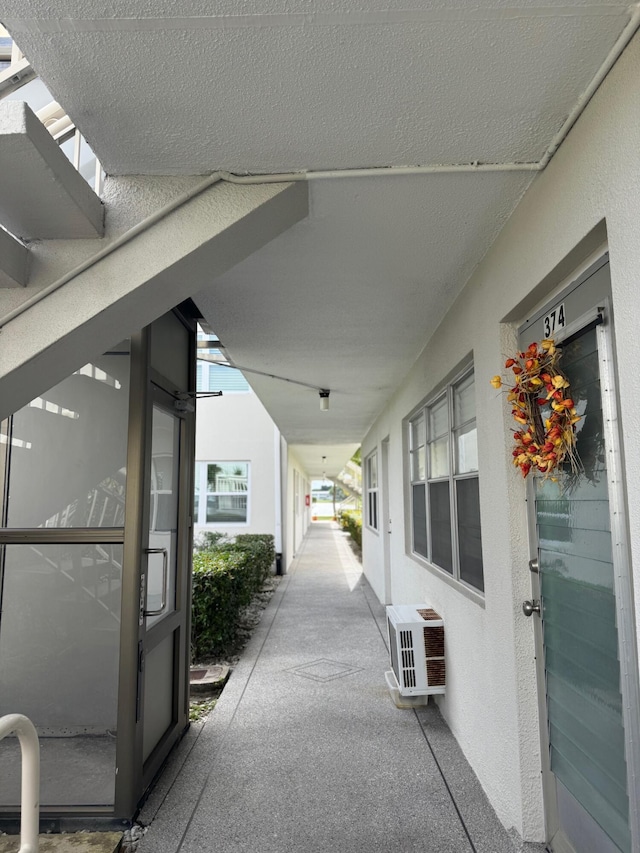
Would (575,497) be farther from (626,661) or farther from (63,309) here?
(63,309)

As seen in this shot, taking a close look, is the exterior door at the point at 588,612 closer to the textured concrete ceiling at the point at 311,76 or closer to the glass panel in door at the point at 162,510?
the textured concrete ceiling at the point at 311,76

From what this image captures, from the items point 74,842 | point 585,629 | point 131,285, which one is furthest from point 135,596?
point 585,629

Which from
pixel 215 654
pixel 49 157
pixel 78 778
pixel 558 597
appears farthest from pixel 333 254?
pixel 215 654

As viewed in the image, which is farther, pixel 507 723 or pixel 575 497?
pixel 507 723

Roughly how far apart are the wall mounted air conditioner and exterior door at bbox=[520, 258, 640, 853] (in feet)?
4.77

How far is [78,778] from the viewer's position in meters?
2.76

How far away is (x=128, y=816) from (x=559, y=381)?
264 cm

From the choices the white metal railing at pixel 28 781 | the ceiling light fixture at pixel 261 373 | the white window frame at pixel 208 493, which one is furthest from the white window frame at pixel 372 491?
the white metal railing at pixel 28 781

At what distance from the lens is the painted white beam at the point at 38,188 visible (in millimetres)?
1446

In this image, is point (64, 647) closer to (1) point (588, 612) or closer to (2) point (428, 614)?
(2) point (428, 614)

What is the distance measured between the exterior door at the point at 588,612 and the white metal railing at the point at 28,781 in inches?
65.2

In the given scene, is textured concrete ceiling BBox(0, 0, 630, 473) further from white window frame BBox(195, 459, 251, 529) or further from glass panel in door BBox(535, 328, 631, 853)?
white window frame BBox(195, 459, 251, 529)

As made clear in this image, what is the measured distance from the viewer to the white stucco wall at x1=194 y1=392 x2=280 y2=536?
10.7m

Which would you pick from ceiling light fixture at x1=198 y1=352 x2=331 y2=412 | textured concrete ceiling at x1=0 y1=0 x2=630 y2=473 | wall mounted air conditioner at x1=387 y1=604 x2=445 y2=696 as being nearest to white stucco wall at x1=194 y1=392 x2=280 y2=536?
ceiling light fixture at x1=198 y1=352 x2=331 y2=412
